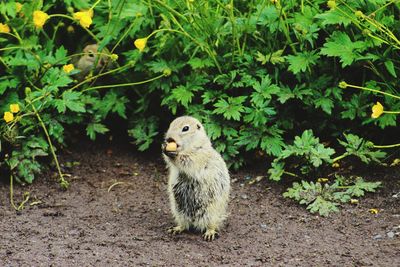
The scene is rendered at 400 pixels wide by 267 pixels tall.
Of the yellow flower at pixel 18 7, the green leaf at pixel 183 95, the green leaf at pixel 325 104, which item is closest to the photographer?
the green leaf at pixel 325 104

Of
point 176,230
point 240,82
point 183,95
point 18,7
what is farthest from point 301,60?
point 18,7

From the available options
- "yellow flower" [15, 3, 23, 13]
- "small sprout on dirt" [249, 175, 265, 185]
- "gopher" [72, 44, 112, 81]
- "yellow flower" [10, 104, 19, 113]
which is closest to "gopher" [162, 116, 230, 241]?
"small sprout on dirt" [249, 175, 265, 185]

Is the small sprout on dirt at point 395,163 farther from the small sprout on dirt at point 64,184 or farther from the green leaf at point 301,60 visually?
the small sprout on dirt at point 64,184

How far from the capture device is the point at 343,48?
6586mm

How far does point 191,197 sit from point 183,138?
0.47 meters

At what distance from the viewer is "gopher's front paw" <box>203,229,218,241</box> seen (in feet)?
19.5

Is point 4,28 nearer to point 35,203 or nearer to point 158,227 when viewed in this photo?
point 35,203

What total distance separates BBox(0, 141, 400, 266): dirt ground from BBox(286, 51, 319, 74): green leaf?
1.03m

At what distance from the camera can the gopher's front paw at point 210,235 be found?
5938 mm

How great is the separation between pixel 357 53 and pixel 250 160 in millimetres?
1407

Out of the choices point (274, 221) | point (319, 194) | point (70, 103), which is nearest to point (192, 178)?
point (274, 221)

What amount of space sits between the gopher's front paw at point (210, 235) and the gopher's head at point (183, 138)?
63cm

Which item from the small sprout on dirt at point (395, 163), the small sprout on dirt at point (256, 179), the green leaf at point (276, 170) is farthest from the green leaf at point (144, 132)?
the small sprout on dirt at point (395, 163)

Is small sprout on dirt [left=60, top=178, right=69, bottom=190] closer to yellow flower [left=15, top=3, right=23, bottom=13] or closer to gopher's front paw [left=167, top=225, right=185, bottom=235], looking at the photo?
gopher's front paw [left=167, top=225, right=185, bottom=235]
